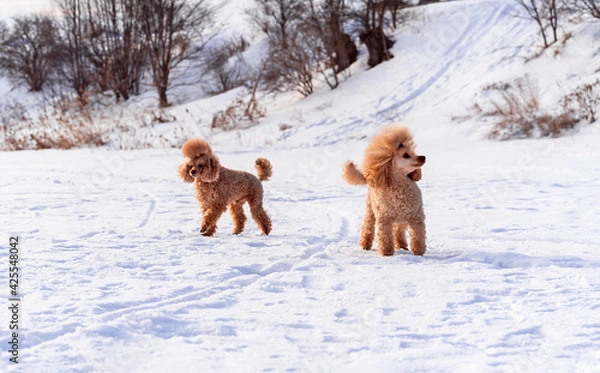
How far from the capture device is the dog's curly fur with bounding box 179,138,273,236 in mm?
6012

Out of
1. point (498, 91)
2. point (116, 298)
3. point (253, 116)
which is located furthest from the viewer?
point (253, 116)

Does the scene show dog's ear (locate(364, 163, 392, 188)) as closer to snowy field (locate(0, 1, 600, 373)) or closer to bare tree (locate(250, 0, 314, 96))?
snowy field (locate(0, 1, 600, 373))

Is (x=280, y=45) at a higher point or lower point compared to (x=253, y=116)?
higher

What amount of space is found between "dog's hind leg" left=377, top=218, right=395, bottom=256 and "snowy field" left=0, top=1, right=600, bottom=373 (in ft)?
0.44

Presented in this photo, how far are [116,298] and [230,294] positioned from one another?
675 millimetres

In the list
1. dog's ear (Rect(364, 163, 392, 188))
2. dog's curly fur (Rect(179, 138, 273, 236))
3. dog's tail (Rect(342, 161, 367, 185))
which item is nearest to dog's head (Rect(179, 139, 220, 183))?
dog's curly fur (Rect(179, 138, 273, 236))

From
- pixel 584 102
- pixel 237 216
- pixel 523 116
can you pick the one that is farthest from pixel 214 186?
pixel 584 102

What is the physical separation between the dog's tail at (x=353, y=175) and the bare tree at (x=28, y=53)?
2948 cm

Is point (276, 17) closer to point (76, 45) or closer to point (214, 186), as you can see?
point (76, 45)

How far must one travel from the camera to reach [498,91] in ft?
56.0

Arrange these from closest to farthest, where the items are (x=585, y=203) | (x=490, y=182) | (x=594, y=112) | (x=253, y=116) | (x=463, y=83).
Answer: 1. (x=585, y=203)
2. (x=490, y=182)
3. (x=594, y=112)
4. (x=463, y=83)
5. (x=253, y=116)

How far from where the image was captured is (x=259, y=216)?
634 centimetres

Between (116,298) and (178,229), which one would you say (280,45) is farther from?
(116,298)

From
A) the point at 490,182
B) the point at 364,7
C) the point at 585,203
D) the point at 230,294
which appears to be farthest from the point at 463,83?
the point at 230,294
